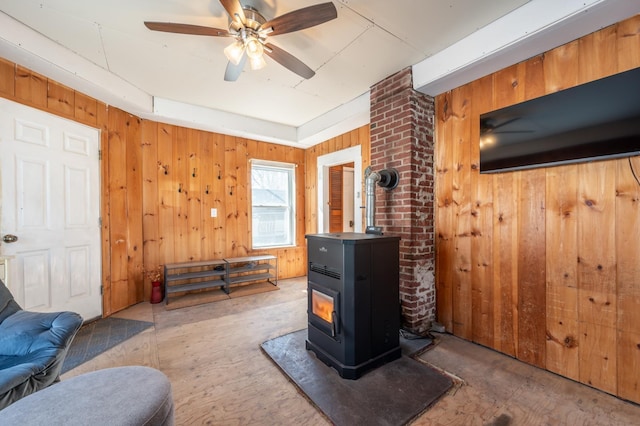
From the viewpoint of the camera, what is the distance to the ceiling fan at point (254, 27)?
158 centimetres

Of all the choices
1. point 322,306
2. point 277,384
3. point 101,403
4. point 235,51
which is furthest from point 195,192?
point 101,403

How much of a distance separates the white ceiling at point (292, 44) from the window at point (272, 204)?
1506 mm

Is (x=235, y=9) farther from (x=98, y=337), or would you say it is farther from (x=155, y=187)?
(x=98, y=337)

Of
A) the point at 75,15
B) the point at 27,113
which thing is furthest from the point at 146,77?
the point at 27,113

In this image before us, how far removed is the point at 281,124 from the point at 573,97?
3511 millimetres

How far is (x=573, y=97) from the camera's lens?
1801 millimetres

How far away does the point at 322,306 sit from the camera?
2170 mm

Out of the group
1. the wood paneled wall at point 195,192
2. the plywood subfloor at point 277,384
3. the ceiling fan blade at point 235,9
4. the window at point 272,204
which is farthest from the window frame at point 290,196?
the ceiling fan blade at point 235,9

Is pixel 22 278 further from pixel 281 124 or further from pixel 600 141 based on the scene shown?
pixel 600 141

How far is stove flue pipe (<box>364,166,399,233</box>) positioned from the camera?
2.61m

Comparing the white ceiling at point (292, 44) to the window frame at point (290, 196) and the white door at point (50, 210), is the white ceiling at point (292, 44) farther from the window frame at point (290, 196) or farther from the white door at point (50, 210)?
the window frame at point (290, 196)

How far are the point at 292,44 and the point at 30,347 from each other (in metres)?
2.72

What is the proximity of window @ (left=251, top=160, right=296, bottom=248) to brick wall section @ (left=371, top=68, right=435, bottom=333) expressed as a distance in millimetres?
2392

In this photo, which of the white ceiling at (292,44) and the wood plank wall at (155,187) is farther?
the wood plank wall at (155,187)
